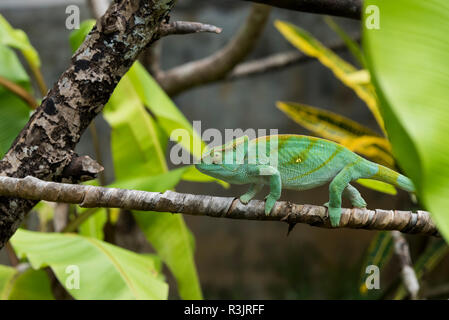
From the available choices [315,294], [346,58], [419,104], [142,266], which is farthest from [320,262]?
[419,104]

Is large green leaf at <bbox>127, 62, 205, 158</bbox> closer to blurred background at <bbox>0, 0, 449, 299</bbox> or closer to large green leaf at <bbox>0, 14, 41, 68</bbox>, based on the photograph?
large green leaf at <bbox>0, 14, 41, 68</bbox>

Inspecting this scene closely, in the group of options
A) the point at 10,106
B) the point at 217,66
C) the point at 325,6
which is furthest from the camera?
the point at 217,66

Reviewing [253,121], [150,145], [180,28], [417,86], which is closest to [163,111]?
[150,145]

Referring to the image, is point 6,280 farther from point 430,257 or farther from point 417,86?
point 430,257

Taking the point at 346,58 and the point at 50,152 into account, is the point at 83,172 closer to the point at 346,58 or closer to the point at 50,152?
the point at 50,152

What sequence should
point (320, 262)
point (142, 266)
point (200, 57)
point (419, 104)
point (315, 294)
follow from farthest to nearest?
point (200, 57), point (320, 262), point (315, 294), point (142, 266), point (419, 104)
